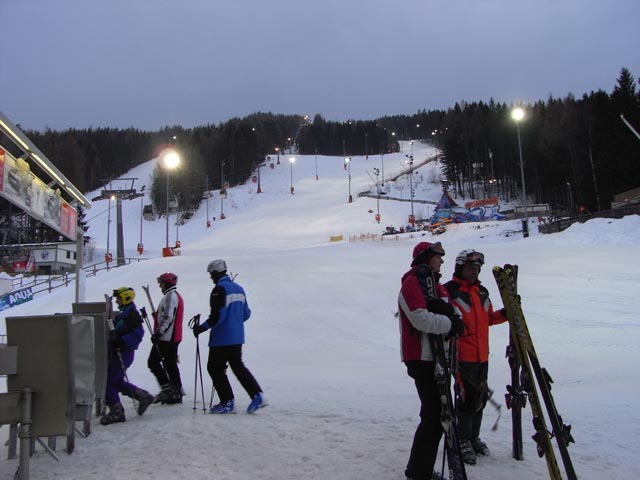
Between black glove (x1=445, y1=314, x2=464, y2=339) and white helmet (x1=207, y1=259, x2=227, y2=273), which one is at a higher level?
white helmet (x1=207, y1=259, x2=227, y2=273)

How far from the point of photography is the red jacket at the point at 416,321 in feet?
11.8

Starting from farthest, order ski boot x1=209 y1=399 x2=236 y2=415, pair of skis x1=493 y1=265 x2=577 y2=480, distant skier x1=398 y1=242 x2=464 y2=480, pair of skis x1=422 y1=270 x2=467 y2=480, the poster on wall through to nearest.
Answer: the poster on wall, ski boot x1=209 y1=399 x2=236 y2=415, distant skier x1=398 y1=242 x2=464 y2=480, pair of skis x1=422 y1=270 x2=467 y2=480, pair of skis x1=493 y1=265 x2=577 y2=480

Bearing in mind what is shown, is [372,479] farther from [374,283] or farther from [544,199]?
[544,199]

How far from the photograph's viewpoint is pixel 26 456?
366 cm

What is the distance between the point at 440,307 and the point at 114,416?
13.7 feet

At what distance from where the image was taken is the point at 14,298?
1917 centimetres

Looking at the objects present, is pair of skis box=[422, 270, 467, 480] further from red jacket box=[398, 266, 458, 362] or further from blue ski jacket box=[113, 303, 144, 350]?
blue ski jacket box=[113, 303, 144, 350]

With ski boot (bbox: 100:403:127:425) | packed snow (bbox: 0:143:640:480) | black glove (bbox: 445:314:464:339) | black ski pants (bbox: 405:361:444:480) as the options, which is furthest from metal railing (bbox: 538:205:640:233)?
ski boot (bbox: 100:403:127:425)

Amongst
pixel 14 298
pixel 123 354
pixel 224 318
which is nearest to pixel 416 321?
pixel 224 318

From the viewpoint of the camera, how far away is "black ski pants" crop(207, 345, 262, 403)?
6086 millimetres

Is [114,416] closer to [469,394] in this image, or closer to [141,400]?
[141,400]

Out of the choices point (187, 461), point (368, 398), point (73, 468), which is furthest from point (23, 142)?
point (368, 398)

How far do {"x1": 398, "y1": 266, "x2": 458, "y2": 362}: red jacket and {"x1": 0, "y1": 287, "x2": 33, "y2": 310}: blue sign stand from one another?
1891cm

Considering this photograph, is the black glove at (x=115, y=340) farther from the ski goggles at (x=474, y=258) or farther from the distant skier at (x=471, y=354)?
the ski goggles at (x=474, y=258)
